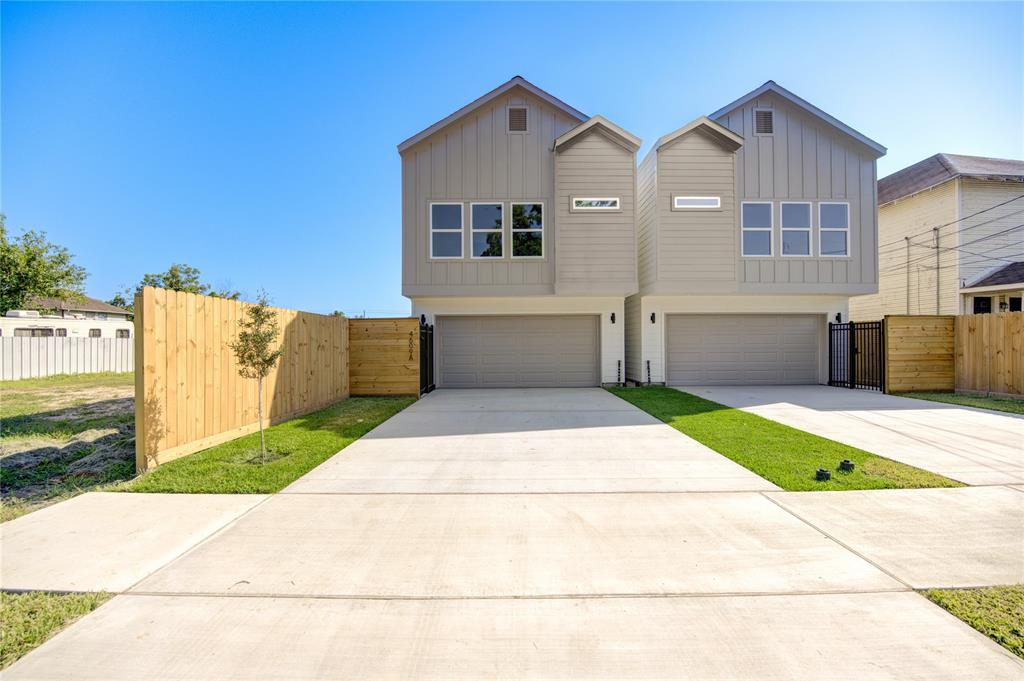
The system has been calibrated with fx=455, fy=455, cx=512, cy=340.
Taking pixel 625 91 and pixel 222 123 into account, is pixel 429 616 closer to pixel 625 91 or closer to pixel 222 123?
pixel 625 91

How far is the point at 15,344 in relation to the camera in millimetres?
14914

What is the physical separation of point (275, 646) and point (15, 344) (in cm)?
1978

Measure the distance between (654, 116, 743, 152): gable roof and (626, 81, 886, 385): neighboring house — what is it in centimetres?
3

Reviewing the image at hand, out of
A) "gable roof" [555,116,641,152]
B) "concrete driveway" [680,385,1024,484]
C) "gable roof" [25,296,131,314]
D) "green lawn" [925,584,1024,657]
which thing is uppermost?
"gable roof" [555,116,641,152]

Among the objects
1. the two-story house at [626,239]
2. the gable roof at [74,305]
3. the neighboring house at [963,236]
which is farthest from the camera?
the gable roof at [74,305]

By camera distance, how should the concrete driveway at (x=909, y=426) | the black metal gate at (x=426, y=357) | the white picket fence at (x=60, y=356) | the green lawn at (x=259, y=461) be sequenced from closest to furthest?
1. the green lawn at (x=259, y=461)
2. the concrete driveway at (x=909, y=426)
3. the black metal gate at (x=426, y=357)
4. the white picket fence at (x=60, y=356)

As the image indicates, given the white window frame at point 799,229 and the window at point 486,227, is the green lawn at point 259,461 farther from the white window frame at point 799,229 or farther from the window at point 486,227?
the white window frame at point 799,229

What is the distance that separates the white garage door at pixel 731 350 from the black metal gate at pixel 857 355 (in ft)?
2.40

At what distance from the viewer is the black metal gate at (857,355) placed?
11820 millimetres

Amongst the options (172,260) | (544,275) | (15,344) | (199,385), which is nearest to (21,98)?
(15,344)

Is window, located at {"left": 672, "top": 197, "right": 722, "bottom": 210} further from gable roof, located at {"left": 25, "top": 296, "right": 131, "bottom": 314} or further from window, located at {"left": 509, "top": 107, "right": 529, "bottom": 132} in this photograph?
gable roof, located at {"left": 25, "top": 296, "right": 131, "bottom": 314}

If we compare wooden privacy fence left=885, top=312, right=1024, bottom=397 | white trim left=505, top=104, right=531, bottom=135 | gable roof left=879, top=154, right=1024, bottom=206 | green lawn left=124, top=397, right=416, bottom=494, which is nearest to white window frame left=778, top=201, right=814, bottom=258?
wooden privacy fence left=885, top=312, right=1024, bottom=397

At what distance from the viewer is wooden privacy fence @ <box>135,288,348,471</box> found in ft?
16.2

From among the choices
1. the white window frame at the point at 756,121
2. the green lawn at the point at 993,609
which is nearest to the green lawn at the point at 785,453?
the green lawn at the point at 993,609
